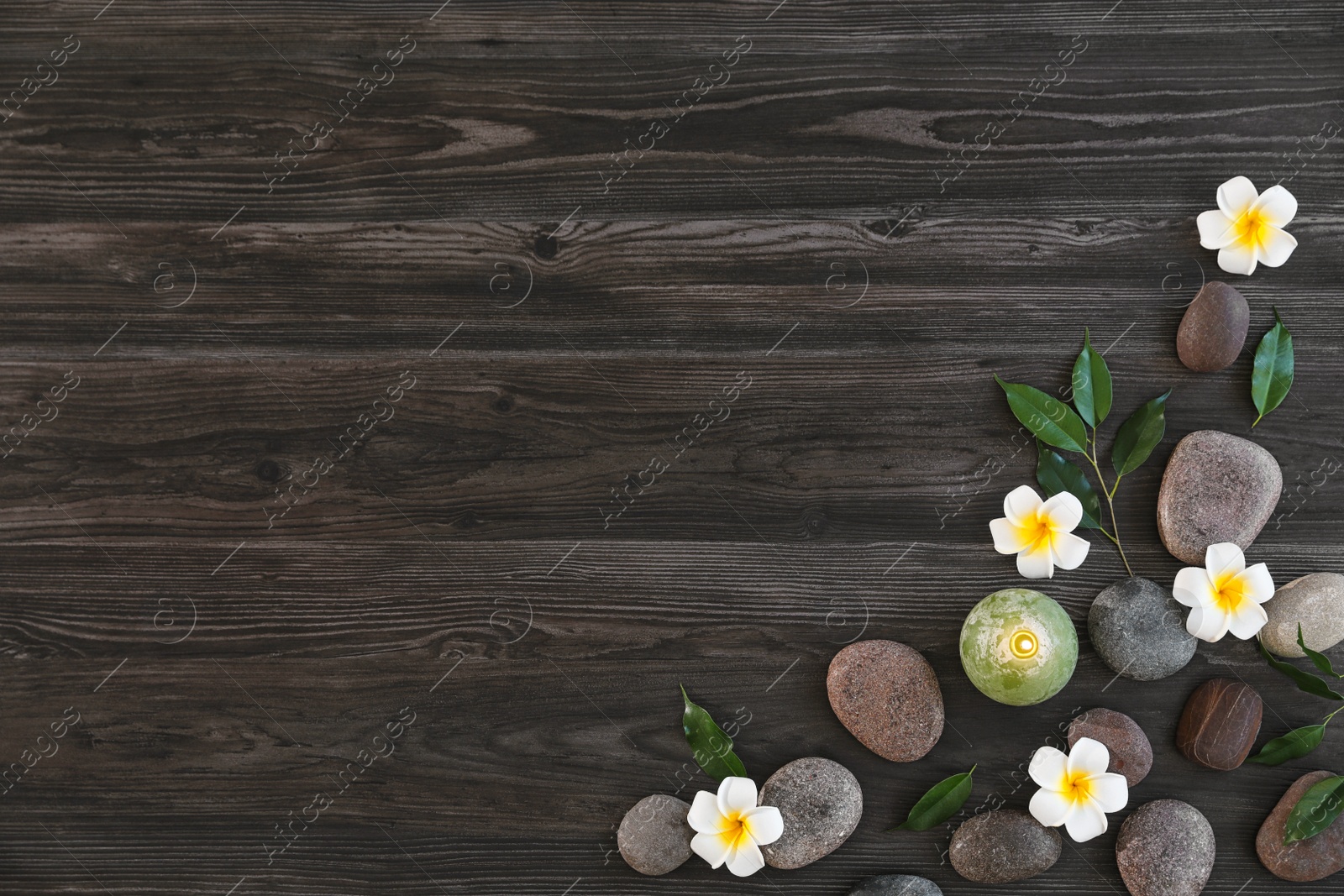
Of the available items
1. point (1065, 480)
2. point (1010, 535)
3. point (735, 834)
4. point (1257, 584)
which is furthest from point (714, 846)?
point (1257, 584)

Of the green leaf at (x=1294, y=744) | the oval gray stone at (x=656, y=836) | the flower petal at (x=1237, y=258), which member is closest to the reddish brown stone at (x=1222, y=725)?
the green leaf at (x=1294, y=744)

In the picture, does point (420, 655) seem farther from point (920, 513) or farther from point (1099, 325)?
point (1099, 325)

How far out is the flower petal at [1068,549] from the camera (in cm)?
119

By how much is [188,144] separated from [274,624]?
2.74 feet

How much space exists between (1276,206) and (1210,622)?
668 mm

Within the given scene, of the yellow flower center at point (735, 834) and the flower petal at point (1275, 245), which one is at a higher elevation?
the flower petal at point (1275, 245)

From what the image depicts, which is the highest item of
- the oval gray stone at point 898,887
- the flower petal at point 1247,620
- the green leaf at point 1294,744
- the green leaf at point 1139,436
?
the green leaf at point 1139,436

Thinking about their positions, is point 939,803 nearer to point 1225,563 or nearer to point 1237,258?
point 1225,563

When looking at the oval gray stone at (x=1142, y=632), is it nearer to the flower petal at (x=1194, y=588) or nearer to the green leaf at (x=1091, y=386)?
the flower petal at (x=1194, y=588)

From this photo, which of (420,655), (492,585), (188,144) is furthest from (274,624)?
(188,144)

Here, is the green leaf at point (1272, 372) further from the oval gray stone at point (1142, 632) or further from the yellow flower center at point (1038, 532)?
the yellow flower center at point (1038, 532)

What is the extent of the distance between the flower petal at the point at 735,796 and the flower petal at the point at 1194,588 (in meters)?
0.73

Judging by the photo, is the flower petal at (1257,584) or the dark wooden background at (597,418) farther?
the dark wooden background at (597,418)

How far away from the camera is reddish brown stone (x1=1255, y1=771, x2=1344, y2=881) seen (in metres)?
1.22
